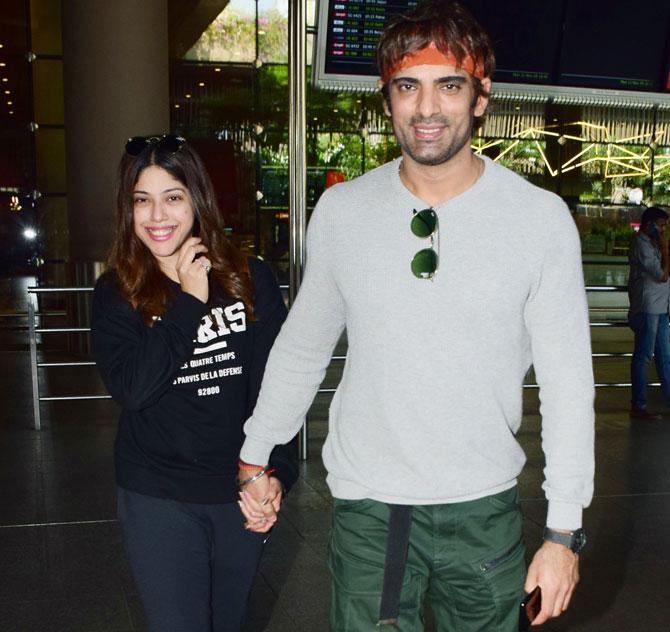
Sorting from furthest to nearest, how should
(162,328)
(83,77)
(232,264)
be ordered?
(83,77) < (232,264) < (162,328)

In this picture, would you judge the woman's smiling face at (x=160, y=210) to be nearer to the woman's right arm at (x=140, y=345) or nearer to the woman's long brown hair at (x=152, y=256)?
the woman's long brown hair at (x=152, y=256)

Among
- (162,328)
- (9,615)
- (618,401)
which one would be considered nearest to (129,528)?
(162,328)

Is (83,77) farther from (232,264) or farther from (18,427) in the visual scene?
(232,264)

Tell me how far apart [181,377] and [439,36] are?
1230mm

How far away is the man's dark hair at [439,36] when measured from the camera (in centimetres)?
238

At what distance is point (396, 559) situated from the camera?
2359mm

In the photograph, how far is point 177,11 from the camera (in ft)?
56.2

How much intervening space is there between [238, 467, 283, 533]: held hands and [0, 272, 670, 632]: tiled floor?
1.55m

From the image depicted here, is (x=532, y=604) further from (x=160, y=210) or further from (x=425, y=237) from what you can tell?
(x=160, y=210)

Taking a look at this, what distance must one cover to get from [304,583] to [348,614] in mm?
2291

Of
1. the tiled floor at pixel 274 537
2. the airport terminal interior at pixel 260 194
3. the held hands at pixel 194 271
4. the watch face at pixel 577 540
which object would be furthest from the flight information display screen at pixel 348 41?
the watch face at pixel 577 540

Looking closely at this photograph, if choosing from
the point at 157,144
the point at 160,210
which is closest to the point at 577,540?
the point at 160,210

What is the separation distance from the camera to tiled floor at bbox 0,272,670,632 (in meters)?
4.30

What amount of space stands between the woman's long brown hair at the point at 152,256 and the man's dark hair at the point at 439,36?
82 centimetres
